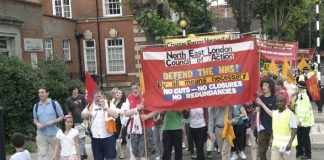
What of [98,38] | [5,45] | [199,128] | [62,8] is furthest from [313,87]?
[62,8]

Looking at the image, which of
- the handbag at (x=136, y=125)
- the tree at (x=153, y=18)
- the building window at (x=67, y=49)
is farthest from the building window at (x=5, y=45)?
the building window at (x=67, y=49)

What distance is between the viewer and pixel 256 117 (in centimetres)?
903

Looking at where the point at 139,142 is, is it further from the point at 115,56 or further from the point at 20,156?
the point at 115,56

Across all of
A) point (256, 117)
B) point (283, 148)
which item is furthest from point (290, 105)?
point (283, 148)

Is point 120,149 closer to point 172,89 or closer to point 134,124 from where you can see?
point 134,124

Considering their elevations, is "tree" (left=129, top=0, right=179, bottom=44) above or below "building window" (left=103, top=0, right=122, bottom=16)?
below

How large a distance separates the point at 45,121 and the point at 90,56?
2185 cm

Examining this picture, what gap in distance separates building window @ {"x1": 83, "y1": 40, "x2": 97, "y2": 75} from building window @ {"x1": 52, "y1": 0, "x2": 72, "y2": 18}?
7.50 feet

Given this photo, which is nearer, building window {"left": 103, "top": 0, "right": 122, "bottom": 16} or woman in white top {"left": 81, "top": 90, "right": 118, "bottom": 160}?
woman in white top {"left": 81, "top": 90, "right": 118, "bottom": 160}

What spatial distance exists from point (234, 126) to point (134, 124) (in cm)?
224

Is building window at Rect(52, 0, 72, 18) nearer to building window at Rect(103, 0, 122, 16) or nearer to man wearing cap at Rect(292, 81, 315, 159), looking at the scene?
building window at Rect(103, 0, 122, 16)

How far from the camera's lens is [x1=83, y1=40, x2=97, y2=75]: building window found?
3084cm

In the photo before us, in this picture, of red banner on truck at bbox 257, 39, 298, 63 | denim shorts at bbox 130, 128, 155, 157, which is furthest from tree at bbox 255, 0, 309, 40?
denim shorts at bbox 130, 128, 155, 157

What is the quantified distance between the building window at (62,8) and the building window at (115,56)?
351 cm
